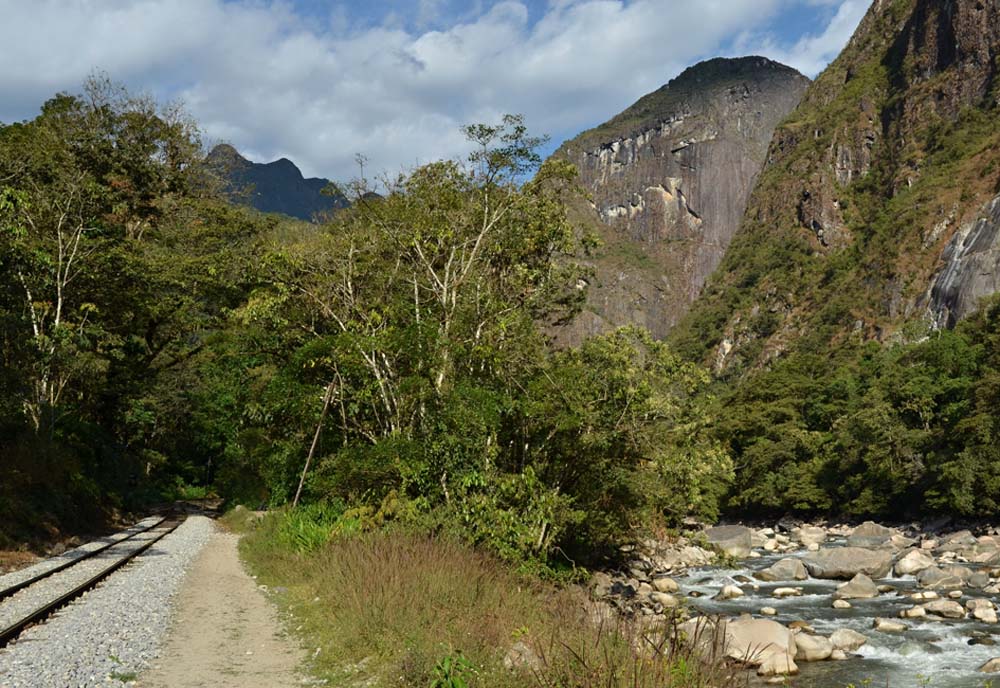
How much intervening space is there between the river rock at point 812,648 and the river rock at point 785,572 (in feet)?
40.7

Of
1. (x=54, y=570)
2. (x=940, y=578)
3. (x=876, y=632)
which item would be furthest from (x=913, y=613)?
(x=54, y=570)

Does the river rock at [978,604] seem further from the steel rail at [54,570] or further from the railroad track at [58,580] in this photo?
the steel rail at [54,570]

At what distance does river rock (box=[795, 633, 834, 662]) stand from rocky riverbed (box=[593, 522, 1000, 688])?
32 millimetres

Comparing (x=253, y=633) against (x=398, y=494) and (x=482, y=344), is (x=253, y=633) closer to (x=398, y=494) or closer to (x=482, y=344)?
(x=398, y=494)

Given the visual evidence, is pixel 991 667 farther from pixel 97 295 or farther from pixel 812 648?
pixel 97 295

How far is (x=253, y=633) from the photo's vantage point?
390 inches

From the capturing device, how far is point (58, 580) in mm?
13031

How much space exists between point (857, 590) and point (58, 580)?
2343 centimetres

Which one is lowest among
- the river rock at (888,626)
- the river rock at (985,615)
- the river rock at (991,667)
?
the river rock at (985,615)

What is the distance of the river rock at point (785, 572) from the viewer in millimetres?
29430

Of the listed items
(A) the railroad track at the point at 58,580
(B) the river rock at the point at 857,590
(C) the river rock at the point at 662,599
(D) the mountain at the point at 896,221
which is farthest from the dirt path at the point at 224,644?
(D) the mountain at the point at 896,221

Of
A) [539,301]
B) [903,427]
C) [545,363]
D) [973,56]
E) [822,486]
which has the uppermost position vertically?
[973,56]

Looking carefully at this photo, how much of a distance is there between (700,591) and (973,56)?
554 feet

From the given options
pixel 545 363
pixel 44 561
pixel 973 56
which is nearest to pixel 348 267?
pixel 545 363
